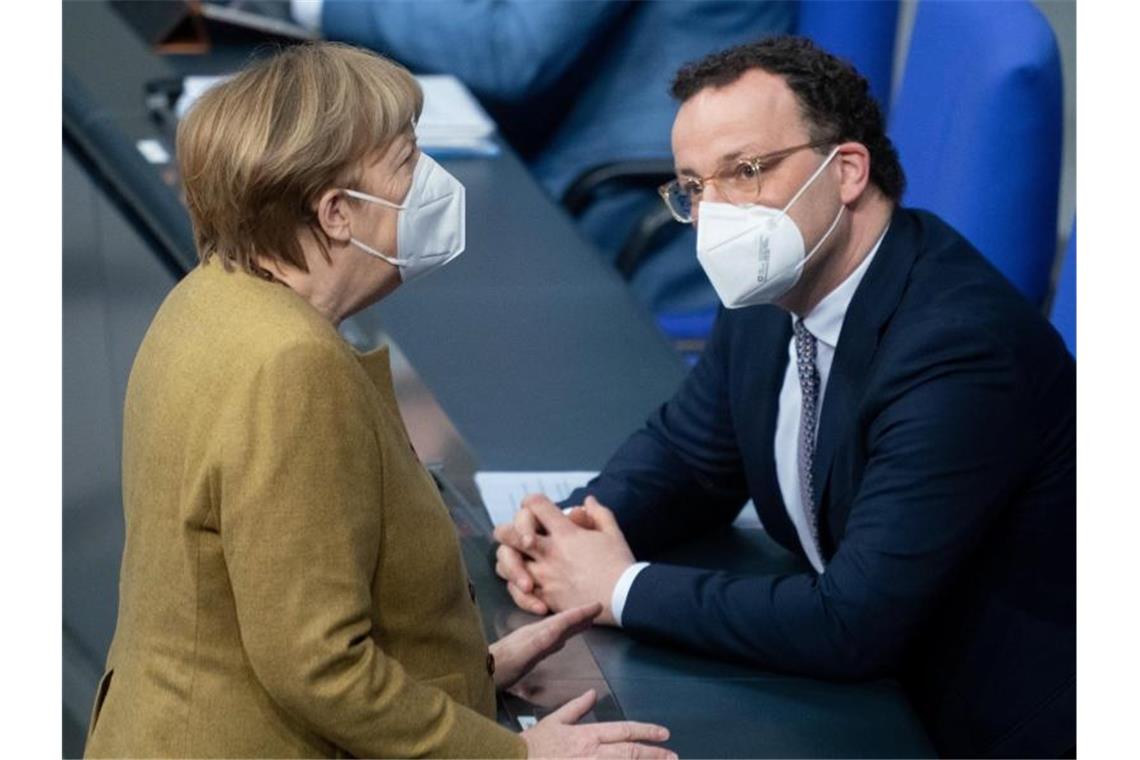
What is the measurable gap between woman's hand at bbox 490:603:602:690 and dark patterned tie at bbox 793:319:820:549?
0.35 metres

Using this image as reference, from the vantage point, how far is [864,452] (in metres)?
1.91

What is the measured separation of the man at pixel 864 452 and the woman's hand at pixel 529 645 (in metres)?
0.11

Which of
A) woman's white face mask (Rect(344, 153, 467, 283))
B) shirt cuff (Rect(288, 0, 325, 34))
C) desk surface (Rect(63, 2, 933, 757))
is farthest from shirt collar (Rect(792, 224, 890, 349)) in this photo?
shirt cuff (Rect(288, 0, 325, 34))

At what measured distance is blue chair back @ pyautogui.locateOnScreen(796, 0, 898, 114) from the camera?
3578 millimetres

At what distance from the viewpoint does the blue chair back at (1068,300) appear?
2.48m

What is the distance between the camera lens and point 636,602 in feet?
6.14

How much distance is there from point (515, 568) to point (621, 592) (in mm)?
129

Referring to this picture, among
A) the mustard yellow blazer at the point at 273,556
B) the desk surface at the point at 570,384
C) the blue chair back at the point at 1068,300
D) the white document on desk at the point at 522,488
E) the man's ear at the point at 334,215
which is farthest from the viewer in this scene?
the blue chair back at the point at 1068,300

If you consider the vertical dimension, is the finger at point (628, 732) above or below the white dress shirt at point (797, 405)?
above

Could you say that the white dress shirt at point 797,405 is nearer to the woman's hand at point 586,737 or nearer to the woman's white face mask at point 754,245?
the woman's white face mask at point 754,245

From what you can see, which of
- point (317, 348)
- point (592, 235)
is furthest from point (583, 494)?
point (592, 235)

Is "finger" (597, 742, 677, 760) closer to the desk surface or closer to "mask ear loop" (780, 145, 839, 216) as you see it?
the desk surface

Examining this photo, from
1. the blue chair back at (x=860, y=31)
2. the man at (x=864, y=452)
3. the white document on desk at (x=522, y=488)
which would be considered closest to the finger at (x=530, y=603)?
the man at (x=864, y=452)

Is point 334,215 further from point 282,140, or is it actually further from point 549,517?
point 549,517
